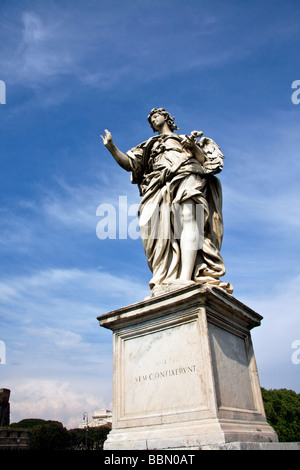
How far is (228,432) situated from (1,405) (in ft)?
150

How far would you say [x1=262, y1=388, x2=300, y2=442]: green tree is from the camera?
1390 inches

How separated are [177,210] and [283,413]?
39.5 meters

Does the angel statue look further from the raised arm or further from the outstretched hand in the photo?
the outstretched hand

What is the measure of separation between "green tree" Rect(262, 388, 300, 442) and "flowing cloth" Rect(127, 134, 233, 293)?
3579 centimetres

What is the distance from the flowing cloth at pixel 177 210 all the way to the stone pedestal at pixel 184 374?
68 centimetres

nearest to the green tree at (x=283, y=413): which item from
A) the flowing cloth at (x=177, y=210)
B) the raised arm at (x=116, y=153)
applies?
the flowing cloth at (x=177, y=210)

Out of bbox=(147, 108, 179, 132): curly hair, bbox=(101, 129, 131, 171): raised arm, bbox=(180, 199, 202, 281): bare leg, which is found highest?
bbox=(147, 108, 179, 132): curly hair

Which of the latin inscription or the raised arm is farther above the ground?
the raised arm

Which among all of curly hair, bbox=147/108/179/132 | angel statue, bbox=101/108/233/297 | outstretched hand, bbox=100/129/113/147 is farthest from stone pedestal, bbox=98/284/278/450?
curly hair, bbox=147/108/179/132

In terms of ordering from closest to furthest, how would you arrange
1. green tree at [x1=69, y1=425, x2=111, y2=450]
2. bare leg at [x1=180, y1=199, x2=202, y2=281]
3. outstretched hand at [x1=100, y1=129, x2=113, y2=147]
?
1. bare leg at [x1=180, y1=199, x2=202, y2=281]
2. outstretched hand at [x1=100, y1=129, x2=113, y2=147]
3. green tree at [x1=69, y1=425, x2=111, y2=450]

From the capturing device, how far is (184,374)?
3963 mm

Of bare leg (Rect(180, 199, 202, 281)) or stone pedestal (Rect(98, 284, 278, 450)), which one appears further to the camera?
bare leg (Rect(180, 199, 202, 281))

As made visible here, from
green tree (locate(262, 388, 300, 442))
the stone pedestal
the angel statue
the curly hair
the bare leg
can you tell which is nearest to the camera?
the stone pedestal
